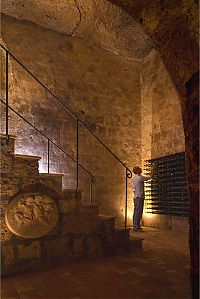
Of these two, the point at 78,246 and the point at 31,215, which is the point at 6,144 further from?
the point at 78,246

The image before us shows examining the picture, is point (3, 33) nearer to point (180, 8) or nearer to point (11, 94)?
point (11, 94)

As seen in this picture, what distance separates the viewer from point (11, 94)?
19.5 ft

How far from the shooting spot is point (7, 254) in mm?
3102

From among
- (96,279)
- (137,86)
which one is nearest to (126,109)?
(137,86)

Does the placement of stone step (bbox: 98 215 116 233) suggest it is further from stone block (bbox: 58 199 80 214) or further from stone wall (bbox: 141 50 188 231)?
stone wall (bbox: 141 50 188 231)

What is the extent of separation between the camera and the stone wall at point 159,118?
650 cm

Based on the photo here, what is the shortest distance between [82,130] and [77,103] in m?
0.69

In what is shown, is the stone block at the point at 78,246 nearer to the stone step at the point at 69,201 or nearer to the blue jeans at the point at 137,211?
the stone step at the point at 69,201

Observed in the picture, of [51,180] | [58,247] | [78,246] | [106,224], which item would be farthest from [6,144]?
[106,224]

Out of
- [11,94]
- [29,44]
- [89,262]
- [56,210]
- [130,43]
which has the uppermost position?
[130,43]

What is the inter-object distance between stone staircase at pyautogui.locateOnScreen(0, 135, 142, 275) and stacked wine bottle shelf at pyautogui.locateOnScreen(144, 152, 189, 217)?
2.68 meters

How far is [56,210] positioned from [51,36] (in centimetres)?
487

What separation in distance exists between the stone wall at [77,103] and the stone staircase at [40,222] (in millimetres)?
2460

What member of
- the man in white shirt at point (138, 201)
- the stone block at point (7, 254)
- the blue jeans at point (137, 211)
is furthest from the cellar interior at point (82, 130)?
the blue jeans at point (137, 211)
